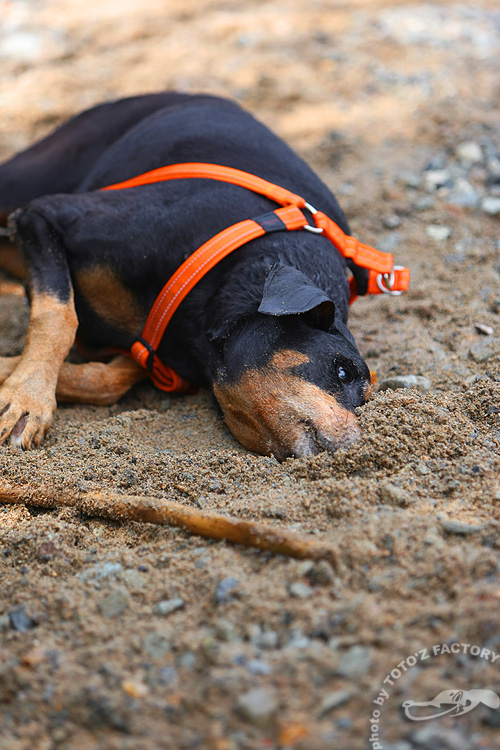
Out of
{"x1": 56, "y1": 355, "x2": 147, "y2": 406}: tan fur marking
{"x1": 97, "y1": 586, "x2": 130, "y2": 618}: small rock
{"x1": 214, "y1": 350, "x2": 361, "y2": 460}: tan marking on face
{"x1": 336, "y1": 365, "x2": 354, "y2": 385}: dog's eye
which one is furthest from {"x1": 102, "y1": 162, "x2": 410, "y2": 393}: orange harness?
{"x1": 97, "y1": 586, "x2": 130, "y2": 618}: small rock

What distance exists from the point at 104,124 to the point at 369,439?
10.7 feet

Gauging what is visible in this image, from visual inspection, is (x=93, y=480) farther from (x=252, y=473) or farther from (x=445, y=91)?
(x=445, y=91)

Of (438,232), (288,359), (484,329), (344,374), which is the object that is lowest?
(484,329)

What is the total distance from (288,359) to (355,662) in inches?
56.4

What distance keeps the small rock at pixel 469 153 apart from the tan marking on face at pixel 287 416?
3669 millimetres

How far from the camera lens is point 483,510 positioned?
232 cm

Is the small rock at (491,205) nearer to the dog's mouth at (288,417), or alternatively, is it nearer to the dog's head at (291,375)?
the dog's head at (291,375)

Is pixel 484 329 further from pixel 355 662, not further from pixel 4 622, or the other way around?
pixel 4 622

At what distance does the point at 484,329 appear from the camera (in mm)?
3908

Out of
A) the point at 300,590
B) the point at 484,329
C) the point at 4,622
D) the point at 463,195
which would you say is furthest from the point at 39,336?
the point at 463,195

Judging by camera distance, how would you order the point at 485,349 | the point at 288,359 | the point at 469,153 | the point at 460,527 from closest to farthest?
1. the point at 460,527
2. the point at 288,359
3. the point at 485,349
4. the point at 469,153

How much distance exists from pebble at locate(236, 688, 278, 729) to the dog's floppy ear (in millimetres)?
1479

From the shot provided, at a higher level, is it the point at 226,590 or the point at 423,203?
the point at 226,590

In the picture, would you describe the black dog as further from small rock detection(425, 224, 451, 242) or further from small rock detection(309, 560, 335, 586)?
small rock detection(425, 224, 451, 242)
